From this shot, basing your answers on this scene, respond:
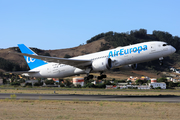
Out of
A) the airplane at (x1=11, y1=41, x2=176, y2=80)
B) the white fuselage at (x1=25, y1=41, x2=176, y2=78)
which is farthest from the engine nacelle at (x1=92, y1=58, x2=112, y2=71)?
the white fuselage at (x1=25, y1=41, x2=176, y2=78)

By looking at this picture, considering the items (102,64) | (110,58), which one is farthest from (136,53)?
(102,64)

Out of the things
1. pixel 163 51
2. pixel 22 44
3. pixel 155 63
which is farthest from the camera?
pixel 155 63

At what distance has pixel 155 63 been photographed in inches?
7751

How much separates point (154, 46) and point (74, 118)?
25.0m

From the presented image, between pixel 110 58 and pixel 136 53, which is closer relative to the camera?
pixel 136 53

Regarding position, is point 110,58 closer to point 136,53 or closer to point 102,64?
point 102,64

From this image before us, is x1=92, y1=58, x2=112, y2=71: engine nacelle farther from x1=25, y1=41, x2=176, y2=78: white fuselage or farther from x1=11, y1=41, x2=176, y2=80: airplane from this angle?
x1=25, y1=41, x2=176, y2=78: white fuselage

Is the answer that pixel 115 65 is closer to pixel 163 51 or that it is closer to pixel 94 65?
pixel 94 65

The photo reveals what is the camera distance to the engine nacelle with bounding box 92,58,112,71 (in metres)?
41.4

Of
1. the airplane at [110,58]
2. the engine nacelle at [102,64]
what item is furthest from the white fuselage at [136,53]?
the engine nacelle at [102,64]

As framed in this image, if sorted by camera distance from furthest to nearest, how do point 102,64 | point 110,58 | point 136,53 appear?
point 110,58
point 102,64
point 136,53

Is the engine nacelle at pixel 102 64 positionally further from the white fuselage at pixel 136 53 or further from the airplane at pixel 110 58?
the white fuselage at pixel 136 53

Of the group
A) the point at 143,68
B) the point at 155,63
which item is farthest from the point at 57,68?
the point at 155,63

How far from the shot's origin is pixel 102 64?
137ft
